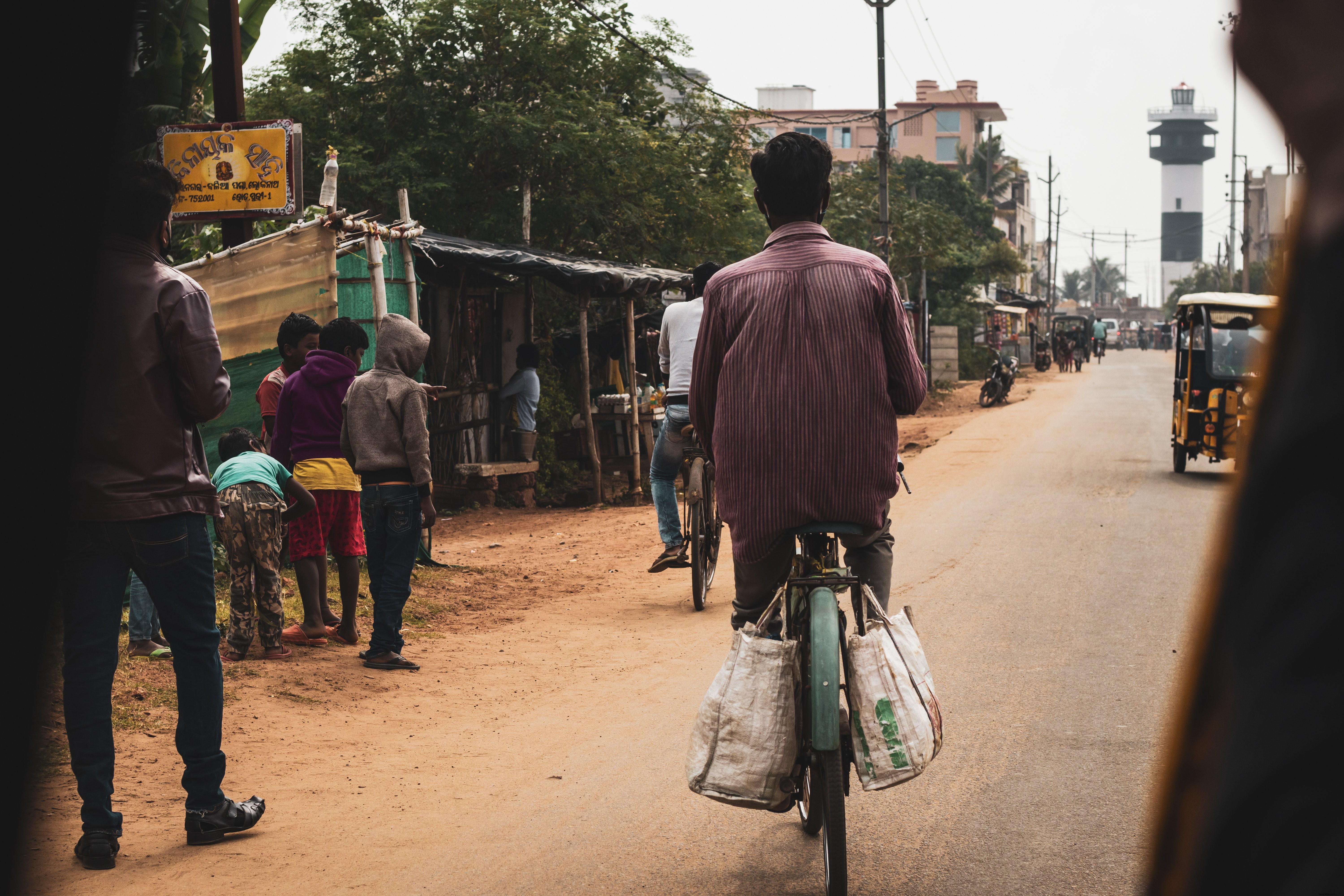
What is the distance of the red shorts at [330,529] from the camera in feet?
23.3

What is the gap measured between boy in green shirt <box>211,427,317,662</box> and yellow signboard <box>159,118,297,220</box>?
205 cm

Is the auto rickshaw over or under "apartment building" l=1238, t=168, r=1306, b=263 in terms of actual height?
under

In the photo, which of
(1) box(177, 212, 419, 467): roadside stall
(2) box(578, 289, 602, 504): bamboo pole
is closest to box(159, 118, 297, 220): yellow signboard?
(1) box(177, 212, 419, 467): roadside stall

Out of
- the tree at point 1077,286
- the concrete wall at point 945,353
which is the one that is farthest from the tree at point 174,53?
the tree at point 1077,286

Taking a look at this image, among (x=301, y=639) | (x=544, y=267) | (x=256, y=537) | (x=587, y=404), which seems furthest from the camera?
(x=587, y=404)

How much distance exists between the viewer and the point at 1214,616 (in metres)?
0.82

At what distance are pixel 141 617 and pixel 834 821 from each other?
15.8ft

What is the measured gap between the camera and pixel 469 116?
1798 cm

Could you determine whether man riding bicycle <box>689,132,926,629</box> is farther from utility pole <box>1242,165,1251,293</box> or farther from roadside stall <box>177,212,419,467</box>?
utility pole <box>1242,165,1251,293</box>

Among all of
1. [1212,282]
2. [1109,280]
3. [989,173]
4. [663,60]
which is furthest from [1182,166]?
[663,60]

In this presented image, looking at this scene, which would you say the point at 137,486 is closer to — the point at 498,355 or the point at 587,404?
the point at 587,404

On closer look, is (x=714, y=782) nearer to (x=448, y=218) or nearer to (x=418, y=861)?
(x=418, y=861)

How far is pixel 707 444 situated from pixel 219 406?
159 centimetres

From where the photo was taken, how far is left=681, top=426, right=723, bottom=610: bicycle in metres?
7.85
